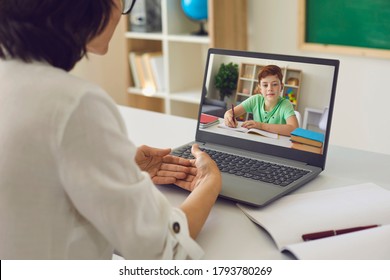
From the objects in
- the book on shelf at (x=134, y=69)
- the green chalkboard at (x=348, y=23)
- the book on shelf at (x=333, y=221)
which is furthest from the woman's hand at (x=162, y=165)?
the book on shelf at (x=134, y=69)

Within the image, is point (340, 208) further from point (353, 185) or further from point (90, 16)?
point (90, 16)

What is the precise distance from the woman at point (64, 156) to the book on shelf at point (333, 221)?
197 mm

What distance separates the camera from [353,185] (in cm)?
126

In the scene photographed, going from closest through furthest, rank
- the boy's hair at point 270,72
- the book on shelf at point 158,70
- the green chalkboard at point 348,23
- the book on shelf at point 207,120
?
the boy's hair at point 270,72 < the book on shelf at point 207,120 < the green chalkboard at point 348,23 < the book on shelf at point 158,70

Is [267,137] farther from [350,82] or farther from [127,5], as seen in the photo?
[350,82]

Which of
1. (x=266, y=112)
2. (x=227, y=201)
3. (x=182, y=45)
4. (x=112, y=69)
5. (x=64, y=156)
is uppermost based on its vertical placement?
(x=64, y=156)

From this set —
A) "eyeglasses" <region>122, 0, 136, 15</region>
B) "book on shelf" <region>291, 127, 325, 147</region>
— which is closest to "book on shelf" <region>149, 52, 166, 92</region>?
"book on shelf" <region>291, 127, 325, 147</region>

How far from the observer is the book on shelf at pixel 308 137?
4.28 ft

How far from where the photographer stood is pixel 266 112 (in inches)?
52.6

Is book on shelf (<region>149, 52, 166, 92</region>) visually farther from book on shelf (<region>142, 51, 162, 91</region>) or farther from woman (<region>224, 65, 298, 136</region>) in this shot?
woman (<region>224, 65, 298, 136</region>)

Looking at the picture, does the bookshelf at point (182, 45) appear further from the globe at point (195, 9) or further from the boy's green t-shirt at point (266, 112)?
the boy's green t-shirt at point (266, 112)

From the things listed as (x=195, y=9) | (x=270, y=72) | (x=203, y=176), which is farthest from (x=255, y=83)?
(x=195, y=9)

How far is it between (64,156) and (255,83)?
2.18 feet
